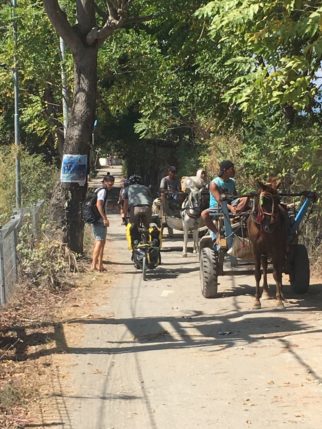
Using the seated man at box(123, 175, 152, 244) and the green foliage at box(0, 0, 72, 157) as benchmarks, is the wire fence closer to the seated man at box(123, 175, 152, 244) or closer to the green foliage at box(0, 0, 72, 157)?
the seated man at box(123, 175, 152, 244)

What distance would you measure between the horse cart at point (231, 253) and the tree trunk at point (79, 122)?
360cm

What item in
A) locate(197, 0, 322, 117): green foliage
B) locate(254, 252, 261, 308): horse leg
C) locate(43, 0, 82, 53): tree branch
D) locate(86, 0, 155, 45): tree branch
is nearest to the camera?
locate(197, 0, 322, 117): green foliage

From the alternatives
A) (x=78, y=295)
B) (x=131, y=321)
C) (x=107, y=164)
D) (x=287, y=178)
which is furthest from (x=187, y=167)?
(x=107, y=164)

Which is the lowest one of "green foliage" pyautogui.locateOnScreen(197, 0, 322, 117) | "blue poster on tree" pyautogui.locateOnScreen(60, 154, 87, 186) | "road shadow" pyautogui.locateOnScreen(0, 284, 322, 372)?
"road shadow" pyautogui.locateOnScreen(0, 284, 322, 372)

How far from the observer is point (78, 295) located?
10.9 metres

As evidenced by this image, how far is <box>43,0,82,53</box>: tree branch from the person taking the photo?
1243 centimetres

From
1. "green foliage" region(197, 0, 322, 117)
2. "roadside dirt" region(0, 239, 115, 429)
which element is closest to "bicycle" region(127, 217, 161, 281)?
"roadside dirt" region(0, 239, 115, 429)

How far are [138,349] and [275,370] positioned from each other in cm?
173

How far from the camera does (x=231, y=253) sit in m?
10.3

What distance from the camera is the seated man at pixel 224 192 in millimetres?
10438

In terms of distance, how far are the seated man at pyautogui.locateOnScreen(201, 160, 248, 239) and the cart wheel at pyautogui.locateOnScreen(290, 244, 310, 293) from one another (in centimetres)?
114

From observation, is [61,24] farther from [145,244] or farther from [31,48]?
[31,48]

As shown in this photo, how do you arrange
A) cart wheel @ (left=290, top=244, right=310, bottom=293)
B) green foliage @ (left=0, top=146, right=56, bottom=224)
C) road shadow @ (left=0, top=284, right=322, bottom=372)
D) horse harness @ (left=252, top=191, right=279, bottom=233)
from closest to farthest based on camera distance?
road shadow @ (left=0, top=284, right=322, bottom=372) → horse harness @ (left=252, top=191, right=279, bottom=233) → cart wheel @ (left=290, top=244, right=310, bottom=293) → green foliage @ (left=0, top=146, right=56, bottom=224)

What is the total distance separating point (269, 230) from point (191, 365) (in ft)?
9.89
